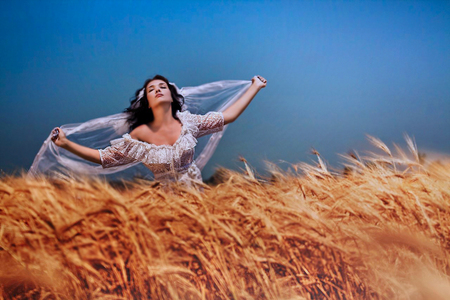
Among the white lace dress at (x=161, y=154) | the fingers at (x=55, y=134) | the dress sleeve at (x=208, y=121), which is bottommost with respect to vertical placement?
the white lace dress at (x=161, y=154)

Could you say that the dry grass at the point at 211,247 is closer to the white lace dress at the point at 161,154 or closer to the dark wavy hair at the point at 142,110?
the white lace dress at the point at 161,154

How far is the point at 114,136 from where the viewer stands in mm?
1855

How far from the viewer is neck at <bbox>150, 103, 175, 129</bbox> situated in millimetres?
1672

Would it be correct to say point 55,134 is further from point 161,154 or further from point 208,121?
point 208,121

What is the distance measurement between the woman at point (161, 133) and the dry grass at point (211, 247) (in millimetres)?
717

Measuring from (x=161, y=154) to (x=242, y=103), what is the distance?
1.47ft

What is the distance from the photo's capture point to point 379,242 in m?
0.82

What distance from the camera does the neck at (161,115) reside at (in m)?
1.67

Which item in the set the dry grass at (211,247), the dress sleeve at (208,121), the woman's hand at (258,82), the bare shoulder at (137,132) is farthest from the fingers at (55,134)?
the woman's hand at (258,82)

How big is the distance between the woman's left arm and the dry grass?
2.73 ft

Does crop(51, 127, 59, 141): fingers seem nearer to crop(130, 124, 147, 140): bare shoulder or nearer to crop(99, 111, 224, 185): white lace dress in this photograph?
crop(99, 111, 224, 185): white lace dress

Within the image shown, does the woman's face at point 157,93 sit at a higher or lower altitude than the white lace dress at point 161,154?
higher

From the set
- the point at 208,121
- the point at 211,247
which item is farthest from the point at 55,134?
the point at 211,247

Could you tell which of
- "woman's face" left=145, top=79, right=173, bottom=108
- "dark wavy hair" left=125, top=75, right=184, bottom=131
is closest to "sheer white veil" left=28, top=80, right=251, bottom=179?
"dark wavy hair" left=125, top=75, right=184, bottom=131
